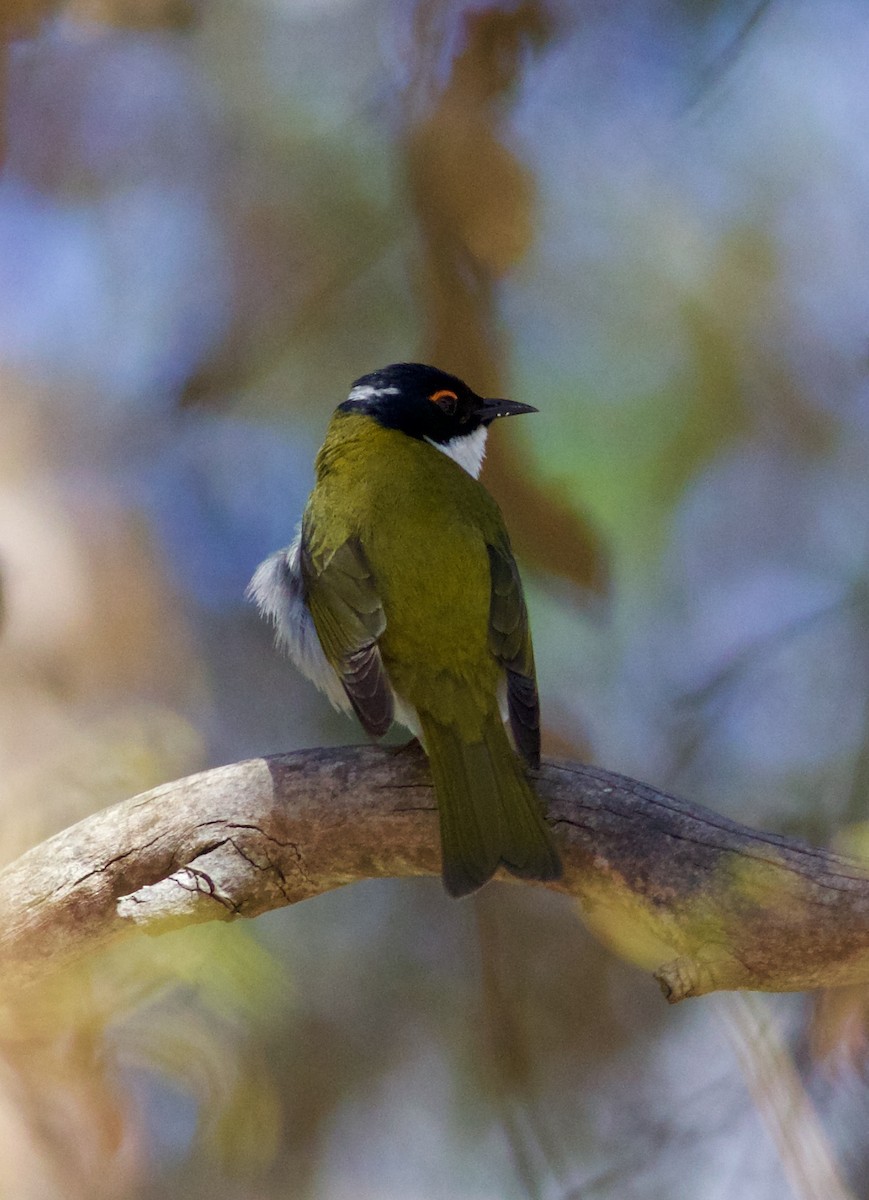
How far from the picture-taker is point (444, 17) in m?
3.47

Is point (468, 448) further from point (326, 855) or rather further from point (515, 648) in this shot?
point (326, 855)

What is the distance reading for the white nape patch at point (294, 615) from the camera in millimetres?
2791

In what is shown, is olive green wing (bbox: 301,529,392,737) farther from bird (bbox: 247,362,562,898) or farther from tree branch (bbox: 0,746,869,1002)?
tree branch (bbox: 0,746,869,1002)

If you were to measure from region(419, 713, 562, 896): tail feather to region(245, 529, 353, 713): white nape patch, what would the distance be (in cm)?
47

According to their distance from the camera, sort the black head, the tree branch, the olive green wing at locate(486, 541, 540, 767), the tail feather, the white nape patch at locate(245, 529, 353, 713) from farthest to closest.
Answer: the black head < the white nape patch at locate(245, 529, 353, 713) < the olive green wing at locate(486, 541, 540, 767) < the tail feather < the tree branch

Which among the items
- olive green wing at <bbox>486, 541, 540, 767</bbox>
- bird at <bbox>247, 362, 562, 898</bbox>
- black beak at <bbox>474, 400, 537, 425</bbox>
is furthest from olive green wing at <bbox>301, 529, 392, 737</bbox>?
black beak at <bbox>474, 400, 537, 425</bbox>

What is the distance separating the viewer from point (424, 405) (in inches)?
130

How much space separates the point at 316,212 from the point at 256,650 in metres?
1.34

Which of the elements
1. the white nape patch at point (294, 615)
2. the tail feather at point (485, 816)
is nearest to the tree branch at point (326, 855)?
the tail feather at point (485, 816)

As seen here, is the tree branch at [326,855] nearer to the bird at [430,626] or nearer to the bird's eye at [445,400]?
the bird at [430,626]

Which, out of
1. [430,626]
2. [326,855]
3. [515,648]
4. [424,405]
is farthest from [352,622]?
[424,405]

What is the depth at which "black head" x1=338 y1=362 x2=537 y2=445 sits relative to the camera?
3289mm

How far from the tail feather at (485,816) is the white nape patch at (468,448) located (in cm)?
115

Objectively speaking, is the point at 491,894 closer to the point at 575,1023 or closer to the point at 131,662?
the point at 575,1023
